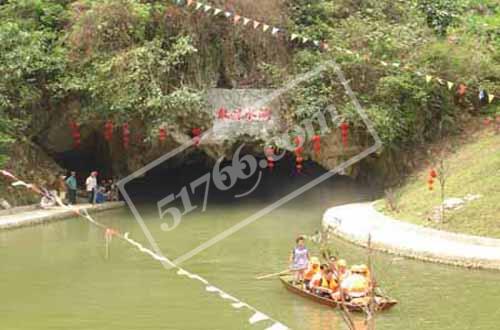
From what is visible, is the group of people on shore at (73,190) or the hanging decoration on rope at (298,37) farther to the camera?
the group of people on shore at (73,190)

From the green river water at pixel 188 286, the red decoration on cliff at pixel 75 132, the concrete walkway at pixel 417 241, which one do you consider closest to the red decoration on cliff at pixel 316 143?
the green river water at pixel 188 286

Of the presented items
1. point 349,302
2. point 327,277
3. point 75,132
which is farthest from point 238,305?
point 75,132

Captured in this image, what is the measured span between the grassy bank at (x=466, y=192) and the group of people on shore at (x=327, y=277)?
5.07 m

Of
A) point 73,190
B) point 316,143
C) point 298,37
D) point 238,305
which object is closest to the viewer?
point 238,305

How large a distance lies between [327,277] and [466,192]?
751 cm

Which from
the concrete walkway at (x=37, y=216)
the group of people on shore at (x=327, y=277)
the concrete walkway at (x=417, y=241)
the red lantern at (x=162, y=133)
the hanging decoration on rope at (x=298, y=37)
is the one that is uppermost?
the hanging decoration on rope at (x=298, y=37)

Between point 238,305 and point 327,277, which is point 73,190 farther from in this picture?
point 238,305

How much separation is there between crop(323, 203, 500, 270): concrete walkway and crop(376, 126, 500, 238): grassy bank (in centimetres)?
41

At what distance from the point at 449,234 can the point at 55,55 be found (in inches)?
565

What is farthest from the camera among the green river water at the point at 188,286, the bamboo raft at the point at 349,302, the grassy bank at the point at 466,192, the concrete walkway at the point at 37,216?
the concrete walkway at the point at 37,216

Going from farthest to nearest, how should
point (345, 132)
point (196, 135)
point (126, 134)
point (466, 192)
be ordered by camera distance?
1. point (126, 134)
2. point (196, 135)
3. point (345, 132)
4. point (466, 192)

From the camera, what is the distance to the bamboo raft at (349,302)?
46.2ft

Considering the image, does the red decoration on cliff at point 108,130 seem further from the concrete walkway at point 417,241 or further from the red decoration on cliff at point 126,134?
the concrete walkway at point 417,241

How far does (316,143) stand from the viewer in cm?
2731
